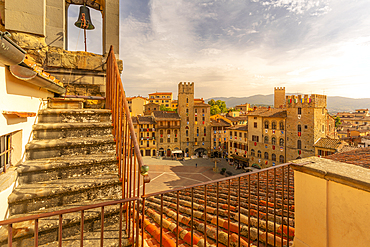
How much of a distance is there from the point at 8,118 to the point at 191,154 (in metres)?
37.9

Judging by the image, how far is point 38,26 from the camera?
429 centimetres

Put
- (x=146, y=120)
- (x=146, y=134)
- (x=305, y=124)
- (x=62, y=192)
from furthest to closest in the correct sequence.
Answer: (x=146, y=120)
(x=146, y=134)
(x=305, y=124)
(x=62, y=192)

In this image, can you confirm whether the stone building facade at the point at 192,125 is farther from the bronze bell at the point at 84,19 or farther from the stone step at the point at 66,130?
the stone step at the point at 66,130

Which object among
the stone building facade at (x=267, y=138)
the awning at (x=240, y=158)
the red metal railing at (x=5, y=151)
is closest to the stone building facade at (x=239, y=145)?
the awning at (x=240, y=158)

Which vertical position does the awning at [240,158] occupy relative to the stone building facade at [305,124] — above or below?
below

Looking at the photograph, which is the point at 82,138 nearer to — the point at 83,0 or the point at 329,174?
the point at 329,174

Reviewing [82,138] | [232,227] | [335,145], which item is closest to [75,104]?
[82,138]

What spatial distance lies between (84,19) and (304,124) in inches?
1079

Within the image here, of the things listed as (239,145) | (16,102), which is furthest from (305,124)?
(16,102)

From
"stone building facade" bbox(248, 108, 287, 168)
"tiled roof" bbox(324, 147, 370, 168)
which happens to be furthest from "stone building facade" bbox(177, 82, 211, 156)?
"tiled roof" bbox(324, 147, 370, 168)

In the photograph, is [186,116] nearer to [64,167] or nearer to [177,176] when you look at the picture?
[177,176]

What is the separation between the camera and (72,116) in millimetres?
3547

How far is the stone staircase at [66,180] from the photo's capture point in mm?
2008

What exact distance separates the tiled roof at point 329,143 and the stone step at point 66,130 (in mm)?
25779
